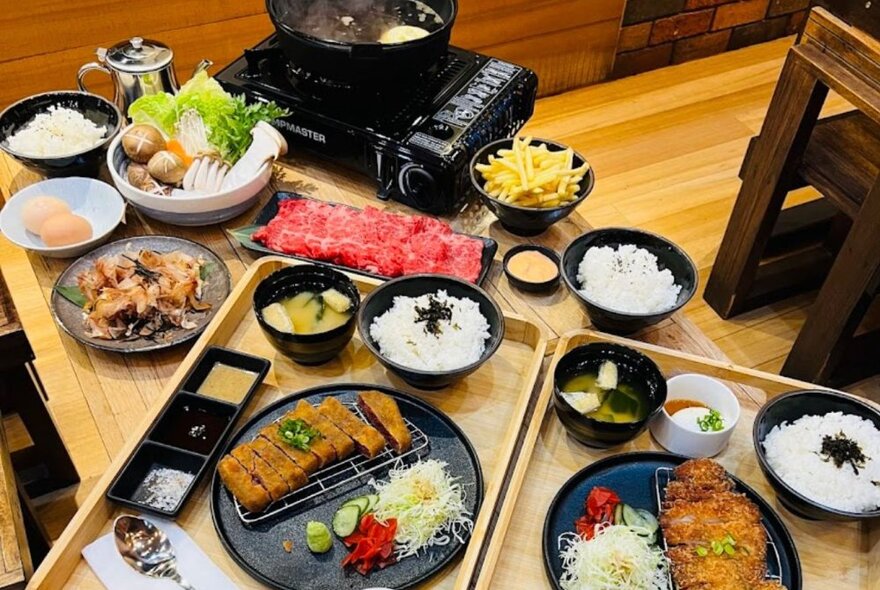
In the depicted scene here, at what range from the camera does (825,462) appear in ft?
5.41

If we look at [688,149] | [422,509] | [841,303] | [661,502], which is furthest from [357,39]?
[688,149]

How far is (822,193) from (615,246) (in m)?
1.39

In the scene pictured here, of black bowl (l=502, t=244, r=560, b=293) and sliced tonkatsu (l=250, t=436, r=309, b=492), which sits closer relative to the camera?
sliced tonkatsu (l=250, t=436, r=309, b=492)

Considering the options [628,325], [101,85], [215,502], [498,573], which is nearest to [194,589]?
[215,502]

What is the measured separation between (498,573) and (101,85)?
3239 mm

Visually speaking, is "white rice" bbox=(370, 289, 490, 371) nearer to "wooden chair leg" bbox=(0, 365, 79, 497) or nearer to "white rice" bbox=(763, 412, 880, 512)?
"white rice" bbox=(763, 412, 880, 512)

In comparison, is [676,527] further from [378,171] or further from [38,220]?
[38,220]

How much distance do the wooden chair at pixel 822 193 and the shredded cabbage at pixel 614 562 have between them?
5.60 feet

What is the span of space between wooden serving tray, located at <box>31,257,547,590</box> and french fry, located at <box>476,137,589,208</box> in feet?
1.35

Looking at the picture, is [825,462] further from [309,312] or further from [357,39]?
[357,39]

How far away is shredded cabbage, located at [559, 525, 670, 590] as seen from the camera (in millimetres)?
1490

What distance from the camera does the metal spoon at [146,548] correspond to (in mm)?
1512

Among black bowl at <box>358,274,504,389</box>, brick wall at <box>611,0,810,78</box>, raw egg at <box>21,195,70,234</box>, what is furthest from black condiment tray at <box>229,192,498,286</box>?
brick wall at <box>611,0,810,78</box>

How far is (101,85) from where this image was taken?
3.81 m
